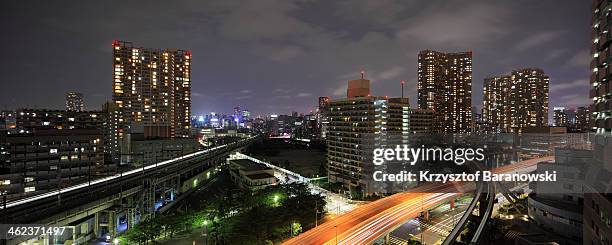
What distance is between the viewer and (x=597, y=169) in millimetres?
19203

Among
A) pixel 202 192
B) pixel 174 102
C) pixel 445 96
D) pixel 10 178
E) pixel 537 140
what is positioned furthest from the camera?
pixel 445 96

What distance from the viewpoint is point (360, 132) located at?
37594mm

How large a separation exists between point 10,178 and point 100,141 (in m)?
10.9

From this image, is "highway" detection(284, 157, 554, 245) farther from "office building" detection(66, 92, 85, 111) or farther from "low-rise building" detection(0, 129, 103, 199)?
"office building" detection(66, 92, 85, 111)

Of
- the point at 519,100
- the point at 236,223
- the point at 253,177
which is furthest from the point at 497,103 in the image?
the point at 236,223

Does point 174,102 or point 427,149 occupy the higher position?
point 174,102

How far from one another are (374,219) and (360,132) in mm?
17636

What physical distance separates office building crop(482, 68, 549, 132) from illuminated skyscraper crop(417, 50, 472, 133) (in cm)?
953

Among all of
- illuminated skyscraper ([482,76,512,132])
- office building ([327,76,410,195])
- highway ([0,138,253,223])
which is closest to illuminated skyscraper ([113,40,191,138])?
highway ([0,138,253,223])

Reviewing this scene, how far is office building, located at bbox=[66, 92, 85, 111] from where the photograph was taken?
10698 cm

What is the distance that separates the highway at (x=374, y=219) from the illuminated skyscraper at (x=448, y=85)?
2916 inches

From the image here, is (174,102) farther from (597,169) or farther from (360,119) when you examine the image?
(597,169)

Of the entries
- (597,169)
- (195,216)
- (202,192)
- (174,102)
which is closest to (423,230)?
(597,169)

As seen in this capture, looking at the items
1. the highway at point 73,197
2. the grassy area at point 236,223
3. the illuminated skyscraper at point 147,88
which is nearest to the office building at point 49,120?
the illuminated skyscraper at point 147,88
